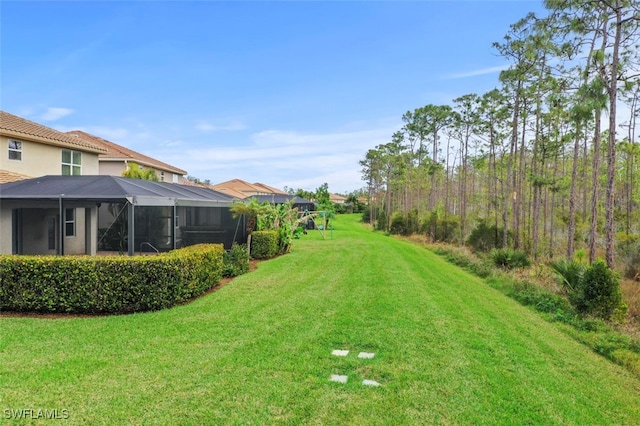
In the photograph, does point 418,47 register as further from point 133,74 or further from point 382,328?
point 382,328

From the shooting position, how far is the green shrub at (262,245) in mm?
13492

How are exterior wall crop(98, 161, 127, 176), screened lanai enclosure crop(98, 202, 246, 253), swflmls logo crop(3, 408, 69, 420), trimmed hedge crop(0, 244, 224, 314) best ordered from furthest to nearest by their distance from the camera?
exterior wall crop(98, 161, 127, 176)
screened lanai enclosure crop(98, 202, 246, 253)
trimmed hedge crop(0, 244, 224, 314)
swflmls logo crop(3, 408, 69, 420)

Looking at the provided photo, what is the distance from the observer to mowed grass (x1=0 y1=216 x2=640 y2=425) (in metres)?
3.32

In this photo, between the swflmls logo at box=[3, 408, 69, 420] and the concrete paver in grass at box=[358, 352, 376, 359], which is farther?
the concrete paver in grass at box=[358, 352, 376, 359]

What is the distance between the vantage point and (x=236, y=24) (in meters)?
13.3

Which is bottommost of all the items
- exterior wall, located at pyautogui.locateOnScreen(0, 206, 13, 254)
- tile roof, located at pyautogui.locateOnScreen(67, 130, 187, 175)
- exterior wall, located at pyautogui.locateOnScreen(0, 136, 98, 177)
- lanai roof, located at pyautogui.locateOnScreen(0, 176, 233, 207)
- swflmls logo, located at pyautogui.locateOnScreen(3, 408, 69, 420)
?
swflmls logo, located at pyautogui.locateOnScreen(3, 408, 69, 420)

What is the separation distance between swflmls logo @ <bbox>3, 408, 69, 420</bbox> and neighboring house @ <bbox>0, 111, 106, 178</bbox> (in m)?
11.9

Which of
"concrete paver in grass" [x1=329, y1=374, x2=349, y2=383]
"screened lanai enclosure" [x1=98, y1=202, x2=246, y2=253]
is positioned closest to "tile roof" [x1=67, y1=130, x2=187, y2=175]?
"screened lanai enclosure" [x1=98, y1=202, x2=246, y2=253]

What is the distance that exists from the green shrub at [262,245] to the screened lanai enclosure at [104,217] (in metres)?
1.02

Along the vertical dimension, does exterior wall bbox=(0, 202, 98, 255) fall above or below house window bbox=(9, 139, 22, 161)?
below

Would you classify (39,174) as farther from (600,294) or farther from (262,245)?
(600,294)

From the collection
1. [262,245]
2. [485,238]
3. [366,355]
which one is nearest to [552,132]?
[485,238]

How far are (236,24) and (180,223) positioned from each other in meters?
7.81

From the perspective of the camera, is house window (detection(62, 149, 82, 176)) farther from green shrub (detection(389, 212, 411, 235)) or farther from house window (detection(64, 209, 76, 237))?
green shrub (detection(389, 212, 411, 235))
